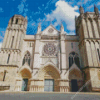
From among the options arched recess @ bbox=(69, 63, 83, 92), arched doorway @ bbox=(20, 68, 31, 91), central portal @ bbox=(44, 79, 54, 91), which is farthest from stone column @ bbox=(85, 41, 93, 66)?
arched doorway @ bbox=(20, 68, 31, 91)

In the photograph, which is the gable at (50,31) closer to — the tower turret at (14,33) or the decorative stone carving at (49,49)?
the decorative stone carving at (49,49)

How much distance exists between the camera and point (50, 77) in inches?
571

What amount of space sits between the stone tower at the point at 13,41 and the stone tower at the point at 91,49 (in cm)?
1082

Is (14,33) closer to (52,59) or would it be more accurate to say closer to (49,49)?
(49,49)

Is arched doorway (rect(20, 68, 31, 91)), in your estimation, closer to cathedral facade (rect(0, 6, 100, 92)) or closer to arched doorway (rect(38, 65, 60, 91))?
cathedral facade (rect(0, 6, 100, 92))

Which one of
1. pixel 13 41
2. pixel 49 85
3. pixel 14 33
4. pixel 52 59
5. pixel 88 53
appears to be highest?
pixel 14 33

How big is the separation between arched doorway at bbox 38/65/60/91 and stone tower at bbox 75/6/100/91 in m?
4.39

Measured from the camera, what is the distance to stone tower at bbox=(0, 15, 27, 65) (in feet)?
46.8

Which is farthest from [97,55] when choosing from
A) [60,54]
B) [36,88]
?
[36,88]

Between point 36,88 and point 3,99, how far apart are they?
10.5 m

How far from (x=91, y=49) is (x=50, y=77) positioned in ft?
26.2

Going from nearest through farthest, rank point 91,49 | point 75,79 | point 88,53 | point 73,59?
point 88,53 → point 91,49 → point 75,79 → point 73,59

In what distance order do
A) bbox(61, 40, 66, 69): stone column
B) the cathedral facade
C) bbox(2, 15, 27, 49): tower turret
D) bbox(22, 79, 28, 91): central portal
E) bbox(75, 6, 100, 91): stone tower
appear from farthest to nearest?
1. bbox(2, 15, 27, 49): tower turret
2. bbox(61, 40, 66, 69): stone column
3. bbox(22, 79, 28, 91): central portal
4. the cathedral facade
5. bbox(75, 6, 100, 91): stone tower

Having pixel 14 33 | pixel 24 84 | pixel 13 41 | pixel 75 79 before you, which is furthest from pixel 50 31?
pixel 24 84
